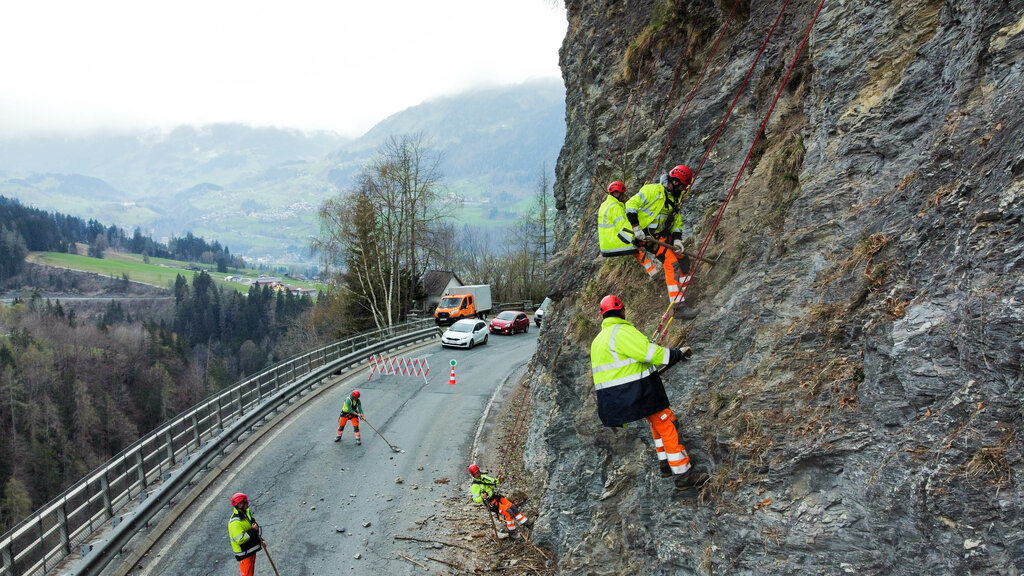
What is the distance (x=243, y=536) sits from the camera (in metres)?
8.07

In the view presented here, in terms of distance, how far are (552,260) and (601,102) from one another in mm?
3743

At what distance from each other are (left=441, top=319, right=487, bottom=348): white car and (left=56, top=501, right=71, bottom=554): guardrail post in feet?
63.8

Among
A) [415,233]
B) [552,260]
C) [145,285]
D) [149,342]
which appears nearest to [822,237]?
[552,260]

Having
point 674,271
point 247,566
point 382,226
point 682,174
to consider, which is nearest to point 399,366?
point 247,566

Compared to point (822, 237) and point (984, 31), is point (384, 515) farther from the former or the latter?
point (984, 31)

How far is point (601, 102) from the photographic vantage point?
12227mm

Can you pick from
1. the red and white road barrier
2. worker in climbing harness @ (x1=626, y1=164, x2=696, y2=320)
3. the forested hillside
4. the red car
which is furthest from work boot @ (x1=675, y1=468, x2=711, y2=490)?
the forested hillside

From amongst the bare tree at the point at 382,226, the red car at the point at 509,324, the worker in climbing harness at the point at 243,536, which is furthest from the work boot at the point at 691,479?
the bare tree at the point at 382,226

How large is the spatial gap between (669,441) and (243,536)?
21.4 ft

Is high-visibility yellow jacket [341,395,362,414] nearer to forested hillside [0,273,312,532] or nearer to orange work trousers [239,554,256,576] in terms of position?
orange work trousers [239,554,256,576]

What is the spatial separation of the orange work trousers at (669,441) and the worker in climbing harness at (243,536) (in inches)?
251

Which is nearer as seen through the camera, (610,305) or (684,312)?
(610,305)

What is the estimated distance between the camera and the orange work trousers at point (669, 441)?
18.1 feet

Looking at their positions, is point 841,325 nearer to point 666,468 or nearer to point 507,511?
point 666,468
